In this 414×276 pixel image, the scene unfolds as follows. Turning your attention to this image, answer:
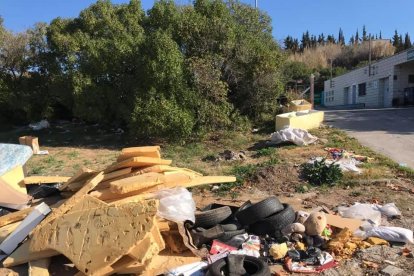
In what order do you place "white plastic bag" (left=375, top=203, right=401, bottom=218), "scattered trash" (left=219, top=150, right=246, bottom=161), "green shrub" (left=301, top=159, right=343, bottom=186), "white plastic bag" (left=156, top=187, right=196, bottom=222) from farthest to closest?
1. "scattered trash" (left=219, top=150, right=246, bottom=161)
2. "green shrub" (left=301, top=159, right=343, bottom=186)
3. "white plastic bag" (left=375, top=203, right=401, bottom=218)
4. "white plastic bag" (left=156, top=187, right=196, bottom=222)

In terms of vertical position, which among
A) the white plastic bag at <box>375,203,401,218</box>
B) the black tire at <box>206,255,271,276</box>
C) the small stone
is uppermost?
the black tire at <box>206,255,271,276</box>

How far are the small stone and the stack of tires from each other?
4.39 ft

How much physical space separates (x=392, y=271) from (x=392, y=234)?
3.10 ft

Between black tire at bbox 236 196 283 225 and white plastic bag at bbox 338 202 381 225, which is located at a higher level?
black tire at bbox 236 196 283 225

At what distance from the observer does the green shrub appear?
9.08m

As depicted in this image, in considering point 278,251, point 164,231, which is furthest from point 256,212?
point 164,231

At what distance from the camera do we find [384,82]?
3272 cm

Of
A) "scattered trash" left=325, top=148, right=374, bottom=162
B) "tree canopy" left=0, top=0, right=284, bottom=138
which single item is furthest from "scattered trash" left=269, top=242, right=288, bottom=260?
"tree canopy" left=0, top=0, right=284, bottom=138

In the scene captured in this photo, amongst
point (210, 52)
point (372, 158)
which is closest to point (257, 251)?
point (372, 158)

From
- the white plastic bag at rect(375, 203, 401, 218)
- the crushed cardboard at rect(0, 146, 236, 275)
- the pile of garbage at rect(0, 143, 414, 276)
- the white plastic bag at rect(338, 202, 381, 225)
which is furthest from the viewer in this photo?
the white plastic bag at rect(375, 203, 401, 218)

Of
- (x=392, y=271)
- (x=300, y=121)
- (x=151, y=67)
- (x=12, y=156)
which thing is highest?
(x=151, y=67)

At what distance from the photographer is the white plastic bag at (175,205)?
5.43 meters

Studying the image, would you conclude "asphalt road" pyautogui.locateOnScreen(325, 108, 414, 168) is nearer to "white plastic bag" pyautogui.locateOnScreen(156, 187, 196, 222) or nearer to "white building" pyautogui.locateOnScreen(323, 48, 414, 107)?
"white plastic bag" pyautogui.locateOnScreen(156, 187, 196, 222)

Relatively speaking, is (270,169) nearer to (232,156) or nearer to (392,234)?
(232,156)
